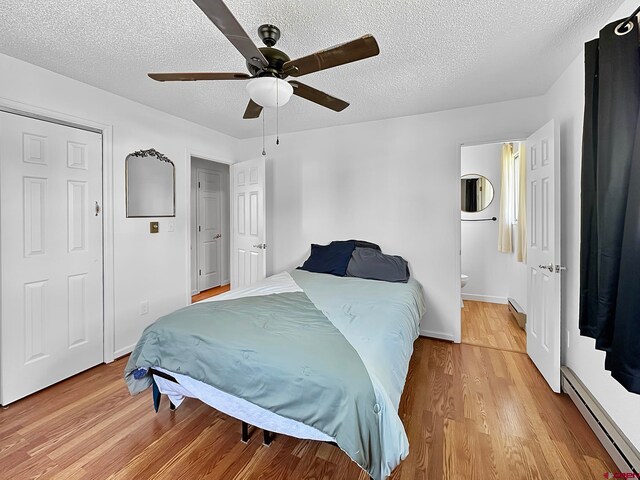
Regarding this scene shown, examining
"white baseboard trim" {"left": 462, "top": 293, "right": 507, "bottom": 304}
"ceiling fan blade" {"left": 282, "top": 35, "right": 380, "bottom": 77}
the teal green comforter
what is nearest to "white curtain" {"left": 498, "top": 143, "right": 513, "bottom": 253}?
"white baseboard trim" {"left": 462, "top": 293, "right": 507, "bottom": 304}

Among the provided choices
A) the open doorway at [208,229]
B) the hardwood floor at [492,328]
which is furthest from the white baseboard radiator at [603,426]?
the open doorway at [208,229]

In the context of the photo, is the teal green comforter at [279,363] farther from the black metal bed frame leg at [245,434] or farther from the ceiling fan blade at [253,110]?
the ceiling fan blade at [253,110]

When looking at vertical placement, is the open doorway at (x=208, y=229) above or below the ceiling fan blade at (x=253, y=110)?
below

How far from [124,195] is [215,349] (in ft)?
6.73

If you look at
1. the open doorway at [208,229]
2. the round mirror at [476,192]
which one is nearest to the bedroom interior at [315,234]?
the round mirror at [476,192]

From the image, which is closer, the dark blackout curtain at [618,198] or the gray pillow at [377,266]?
the dark blackout curtain at [618,198]

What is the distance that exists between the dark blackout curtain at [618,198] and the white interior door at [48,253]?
11.3 feet

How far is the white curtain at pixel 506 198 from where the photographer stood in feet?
14.0

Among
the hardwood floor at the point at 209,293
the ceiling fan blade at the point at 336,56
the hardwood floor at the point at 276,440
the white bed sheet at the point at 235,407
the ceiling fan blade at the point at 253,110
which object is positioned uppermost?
the ceiling fan blade at the point at 253,110

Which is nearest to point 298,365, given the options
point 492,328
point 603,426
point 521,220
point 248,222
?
point 603,426

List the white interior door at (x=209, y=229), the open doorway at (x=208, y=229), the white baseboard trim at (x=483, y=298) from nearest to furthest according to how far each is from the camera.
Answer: the white baseboard trim at (x=483, y=298) → the open doorway at (x=208, y=229) → the white interior door at (x=209, y=229)

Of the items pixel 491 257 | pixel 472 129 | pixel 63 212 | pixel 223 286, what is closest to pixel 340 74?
pixel 472 129

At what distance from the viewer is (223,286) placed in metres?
5.62

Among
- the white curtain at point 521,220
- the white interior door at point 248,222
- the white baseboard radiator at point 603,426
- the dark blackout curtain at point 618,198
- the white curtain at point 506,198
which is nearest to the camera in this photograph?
the dark blackout curtain at point 618,198
